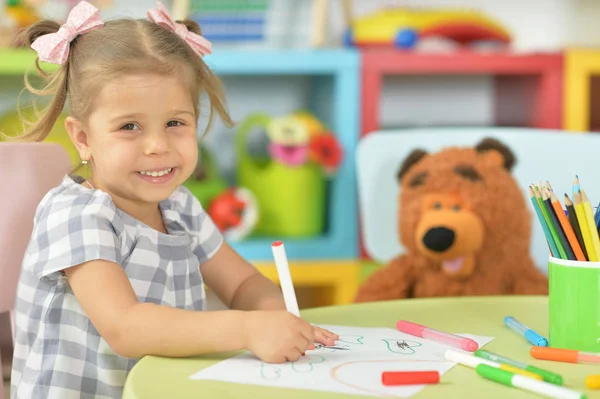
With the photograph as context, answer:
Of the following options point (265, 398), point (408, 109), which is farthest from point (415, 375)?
point (408, 109)

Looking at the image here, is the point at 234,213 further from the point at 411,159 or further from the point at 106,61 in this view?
the point at 106,61

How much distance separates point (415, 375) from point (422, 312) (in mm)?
230

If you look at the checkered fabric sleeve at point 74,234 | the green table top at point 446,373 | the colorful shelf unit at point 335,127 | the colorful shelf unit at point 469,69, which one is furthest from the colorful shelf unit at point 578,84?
the checkered fabric sleeve at point 74,234

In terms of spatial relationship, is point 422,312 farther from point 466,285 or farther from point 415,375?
point 466,285

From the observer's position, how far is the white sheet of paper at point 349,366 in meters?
0.58

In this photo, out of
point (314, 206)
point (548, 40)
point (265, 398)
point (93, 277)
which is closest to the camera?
point (265, 398)

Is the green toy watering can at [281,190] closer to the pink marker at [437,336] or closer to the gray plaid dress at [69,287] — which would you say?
the gray plaid dress at [69,287]

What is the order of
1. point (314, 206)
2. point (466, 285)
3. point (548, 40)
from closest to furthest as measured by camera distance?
point (466, 285) → point (314, 206) → point (548, 40)

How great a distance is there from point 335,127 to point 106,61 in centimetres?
121

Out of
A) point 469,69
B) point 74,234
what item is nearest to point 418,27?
point 469,69

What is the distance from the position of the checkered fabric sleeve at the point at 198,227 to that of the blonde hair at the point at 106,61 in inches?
4.1

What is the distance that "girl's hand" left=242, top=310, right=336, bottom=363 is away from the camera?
63 centimetres

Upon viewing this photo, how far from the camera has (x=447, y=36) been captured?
206 centimetres

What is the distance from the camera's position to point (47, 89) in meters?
0.86
